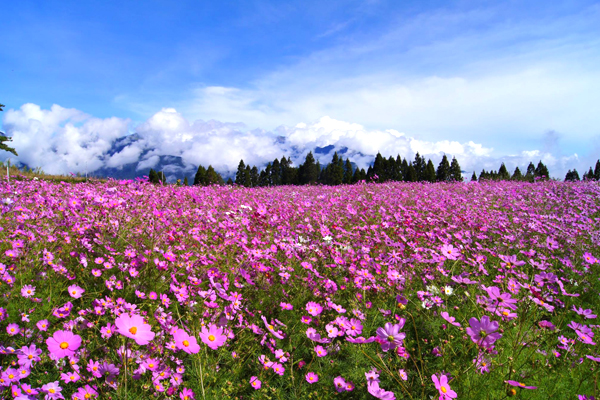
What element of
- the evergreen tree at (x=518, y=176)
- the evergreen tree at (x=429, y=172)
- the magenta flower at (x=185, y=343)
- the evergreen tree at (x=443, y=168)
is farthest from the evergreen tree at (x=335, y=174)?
the magenta flower at (x=185, y=343)

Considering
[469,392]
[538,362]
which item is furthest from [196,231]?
[538,362]

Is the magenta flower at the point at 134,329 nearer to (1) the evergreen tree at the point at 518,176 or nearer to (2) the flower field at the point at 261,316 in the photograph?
(2) the flower field at the point at 261,316

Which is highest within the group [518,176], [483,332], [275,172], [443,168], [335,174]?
[443,168]

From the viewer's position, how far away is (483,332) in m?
1.39

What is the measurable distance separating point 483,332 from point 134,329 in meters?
1.43

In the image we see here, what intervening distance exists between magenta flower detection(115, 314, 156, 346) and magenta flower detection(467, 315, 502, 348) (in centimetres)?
132

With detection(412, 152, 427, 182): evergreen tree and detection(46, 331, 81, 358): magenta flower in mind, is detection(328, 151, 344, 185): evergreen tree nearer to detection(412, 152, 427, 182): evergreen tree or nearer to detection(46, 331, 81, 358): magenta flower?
detection(412, 152, 427, 182): evergreen tree

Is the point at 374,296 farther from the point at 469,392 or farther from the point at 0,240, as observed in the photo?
the point at 0,240

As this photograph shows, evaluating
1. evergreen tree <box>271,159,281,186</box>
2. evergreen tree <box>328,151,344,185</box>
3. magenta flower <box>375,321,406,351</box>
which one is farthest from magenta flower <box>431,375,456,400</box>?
evergreen tree <box>271,159,281,186</box>

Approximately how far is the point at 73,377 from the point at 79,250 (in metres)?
1.49

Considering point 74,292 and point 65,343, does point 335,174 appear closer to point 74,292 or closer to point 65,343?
point 74,292

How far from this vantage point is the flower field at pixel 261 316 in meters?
1.72

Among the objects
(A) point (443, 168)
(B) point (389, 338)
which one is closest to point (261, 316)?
(B) point (389, 338)

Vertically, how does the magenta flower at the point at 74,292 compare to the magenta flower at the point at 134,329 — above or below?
below
